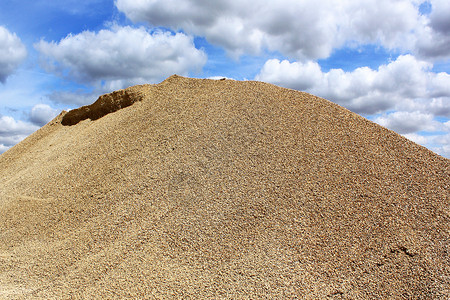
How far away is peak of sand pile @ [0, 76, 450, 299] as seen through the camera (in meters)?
4.33

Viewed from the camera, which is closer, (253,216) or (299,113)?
(253,216)

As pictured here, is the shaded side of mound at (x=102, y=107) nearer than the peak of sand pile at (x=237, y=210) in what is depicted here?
No

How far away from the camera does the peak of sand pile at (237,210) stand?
4328 millimetres

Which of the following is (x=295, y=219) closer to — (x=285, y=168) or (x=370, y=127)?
(x=285, y=168)

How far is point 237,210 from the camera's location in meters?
5.28

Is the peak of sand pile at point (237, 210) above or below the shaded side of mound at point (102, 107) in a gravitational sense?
below

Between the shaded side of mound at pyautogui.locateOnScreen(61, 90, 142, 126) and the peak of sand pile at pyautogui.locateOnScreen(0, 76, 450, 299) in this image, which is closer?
the peak of sand pile at pyautogui.locateOnScreen(0, 76, 450, 299)

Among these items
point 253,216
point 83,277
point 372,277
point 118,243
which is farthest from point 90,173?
point 372,277

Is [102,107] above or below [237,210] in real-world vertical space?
above

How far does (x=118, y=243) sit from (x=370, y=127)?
5306 millimetres

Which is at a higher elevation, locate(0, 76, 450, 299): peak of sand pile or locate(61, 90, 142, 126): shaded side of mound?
locate(61, 90, 142, 126): shaded side of mound

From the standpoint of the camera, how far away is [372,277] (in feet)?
13.9

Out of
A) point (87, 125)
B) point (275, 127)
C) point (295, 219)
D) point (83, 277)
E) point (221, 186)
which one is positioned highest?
point (87, 125)

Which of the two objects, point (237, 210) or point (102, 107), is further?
point (102, 107)
